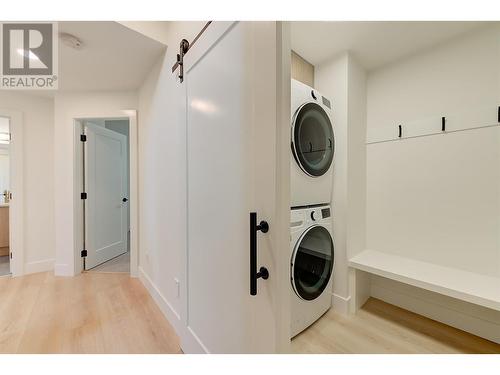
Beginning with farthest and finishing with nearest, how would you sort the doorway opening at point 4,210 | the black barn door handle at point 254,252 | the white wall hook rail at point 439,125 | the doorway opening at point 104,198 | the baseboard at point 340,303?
the doorway opening at point 4,210, the doorway opening at point 104,198, the baseboard at point 340,303, the white wall hook rail at point 439,125, the black barn door handle at point 254,252

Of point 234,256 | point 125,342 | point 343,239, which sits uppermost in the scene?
point 234,256

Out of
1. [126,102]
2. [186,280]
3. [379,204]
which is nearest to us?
[186,280]

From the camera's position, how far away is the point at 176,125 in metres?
1.79

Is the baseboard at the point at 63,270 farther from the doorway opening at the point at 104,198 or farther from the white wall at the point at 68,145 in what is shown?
the doorway opening at the point at 104,198

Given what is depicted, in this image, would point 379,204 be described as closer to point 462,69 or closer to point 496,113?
point 496,113

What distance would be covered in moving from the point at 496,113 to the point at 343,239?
141 cm

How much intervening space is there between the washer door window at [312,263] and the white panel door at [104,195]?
2.75 metres

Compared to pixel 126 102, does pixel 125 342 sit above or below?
below

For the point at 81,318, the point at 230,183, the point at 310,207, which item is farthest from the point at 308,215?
the point at 81,318

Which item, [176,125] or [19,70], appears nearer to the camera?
[176,125]

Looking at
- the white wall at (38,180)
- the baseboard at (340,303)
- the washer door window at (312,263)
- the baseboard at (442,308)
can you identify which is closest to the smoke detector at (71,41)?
the white wall at (38,180)

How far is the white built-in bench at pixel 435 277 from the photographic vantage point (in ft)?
4.81

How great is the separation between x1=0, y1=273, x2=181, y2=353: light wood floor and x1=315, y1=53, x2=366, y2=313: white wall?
4.72ft
